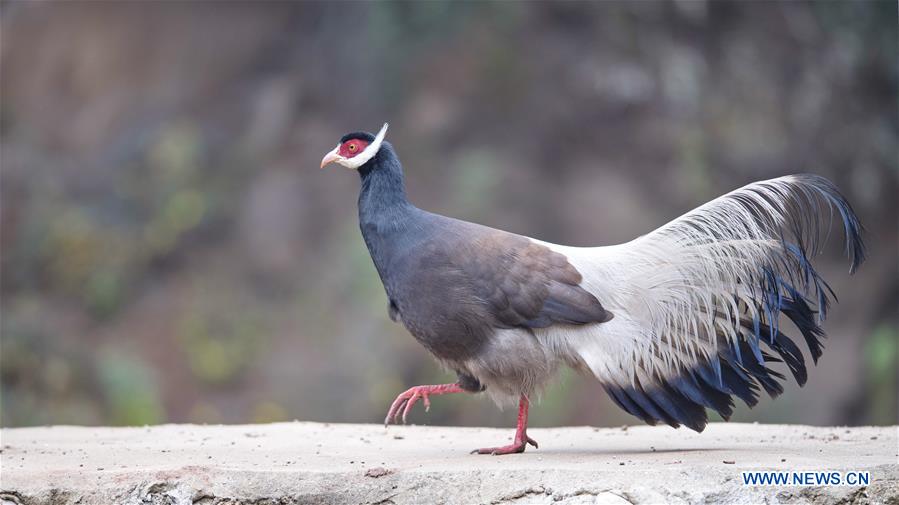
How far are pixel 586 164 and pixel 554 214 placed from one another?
42.3 inches

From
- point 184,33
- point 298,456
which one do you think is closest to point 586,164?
→ point 184,33

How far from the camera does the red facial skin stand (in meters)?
6.18

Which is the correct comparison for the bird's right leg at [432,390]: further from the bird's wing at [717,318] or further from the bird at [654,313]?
the bird's wing at [717,318]

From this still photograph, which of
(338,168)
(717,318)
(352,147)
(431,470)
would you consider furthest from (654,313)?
(338,168)

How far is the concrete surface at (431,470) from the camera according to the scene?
4.48m

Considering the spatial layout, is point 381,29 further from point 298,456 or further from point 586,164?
point 298,456

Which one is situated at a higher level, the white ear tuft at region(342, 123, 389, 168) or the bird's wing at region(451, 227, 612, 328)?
the white ear tuft at region(342, 123, 389, 168)

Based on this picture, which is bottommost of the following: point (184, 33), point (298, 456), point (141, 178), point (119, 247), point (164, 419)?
point (298, 456)

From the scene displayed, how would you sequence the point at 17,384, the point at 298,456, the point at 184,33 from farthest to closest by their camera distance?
1. the point at 184,33
2. the point at 17,384
3. the point at 298,456

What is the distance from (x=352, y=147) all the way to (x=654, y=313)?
2171 mm

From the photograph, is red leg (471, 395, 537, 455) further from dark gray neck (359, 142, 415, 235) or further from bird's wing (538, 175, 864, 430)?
dark gray neck (359, 142, 415, 235)

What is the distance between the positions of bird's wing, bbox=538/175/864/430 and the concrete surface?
1.18ft

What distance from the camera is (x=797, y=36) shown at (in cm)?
1397

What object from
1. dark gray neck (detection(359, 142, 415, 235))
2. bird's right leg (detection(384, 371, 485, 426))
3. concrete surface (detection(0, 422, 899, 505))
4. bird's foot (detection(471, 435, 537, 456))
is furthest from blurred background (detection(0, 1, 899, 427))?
bird's foot (detection(471, 435, 537, 456))
